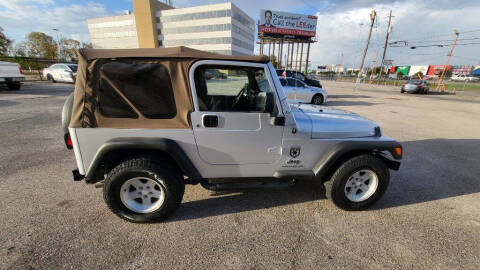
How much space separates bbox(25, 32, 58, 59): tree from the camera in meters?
44.3

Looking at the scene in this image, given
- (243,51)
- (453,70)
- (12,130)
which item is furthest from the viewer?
(453,70)

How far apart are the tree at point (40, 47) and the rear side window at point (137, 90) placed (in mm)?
59583

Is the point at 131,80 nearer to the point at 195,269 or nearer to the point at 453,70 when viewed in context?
the point at 195,269

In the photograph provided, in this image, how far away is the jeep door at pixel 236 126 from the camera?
85.8 inches

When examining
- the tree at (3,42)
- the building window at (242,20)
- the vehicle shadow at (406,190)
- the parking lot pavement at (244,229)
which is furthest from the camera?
the building window at (242,20)

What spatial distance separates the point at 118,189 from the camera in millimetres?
2258

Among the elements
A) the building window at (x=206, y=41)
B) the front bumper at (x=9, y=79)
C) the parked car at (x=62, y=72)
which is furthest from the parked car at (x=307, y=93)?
the building window at (x=206, y=41)

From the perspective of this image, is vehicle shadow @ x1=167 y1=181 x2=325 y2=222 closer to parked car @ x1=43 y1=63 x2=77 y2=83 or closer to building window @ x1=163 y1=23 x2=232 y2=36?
parked car @ x1=43 y1=63 x2=77 y2=83

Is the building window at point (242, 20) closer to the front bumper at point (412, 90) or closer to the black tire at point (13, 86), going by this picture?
the front bumper at point (412, 90)

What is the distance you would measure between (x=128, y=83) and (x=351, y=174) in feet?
→ 8.91

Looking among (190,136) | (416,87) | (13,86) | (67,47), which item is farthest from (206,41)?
(190,136)


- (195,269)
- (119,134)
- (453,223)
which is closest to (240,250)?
(195,269)

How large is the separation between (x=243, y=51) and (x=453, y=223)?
68590 millimetres

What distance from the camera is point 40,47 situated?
1772 inches
